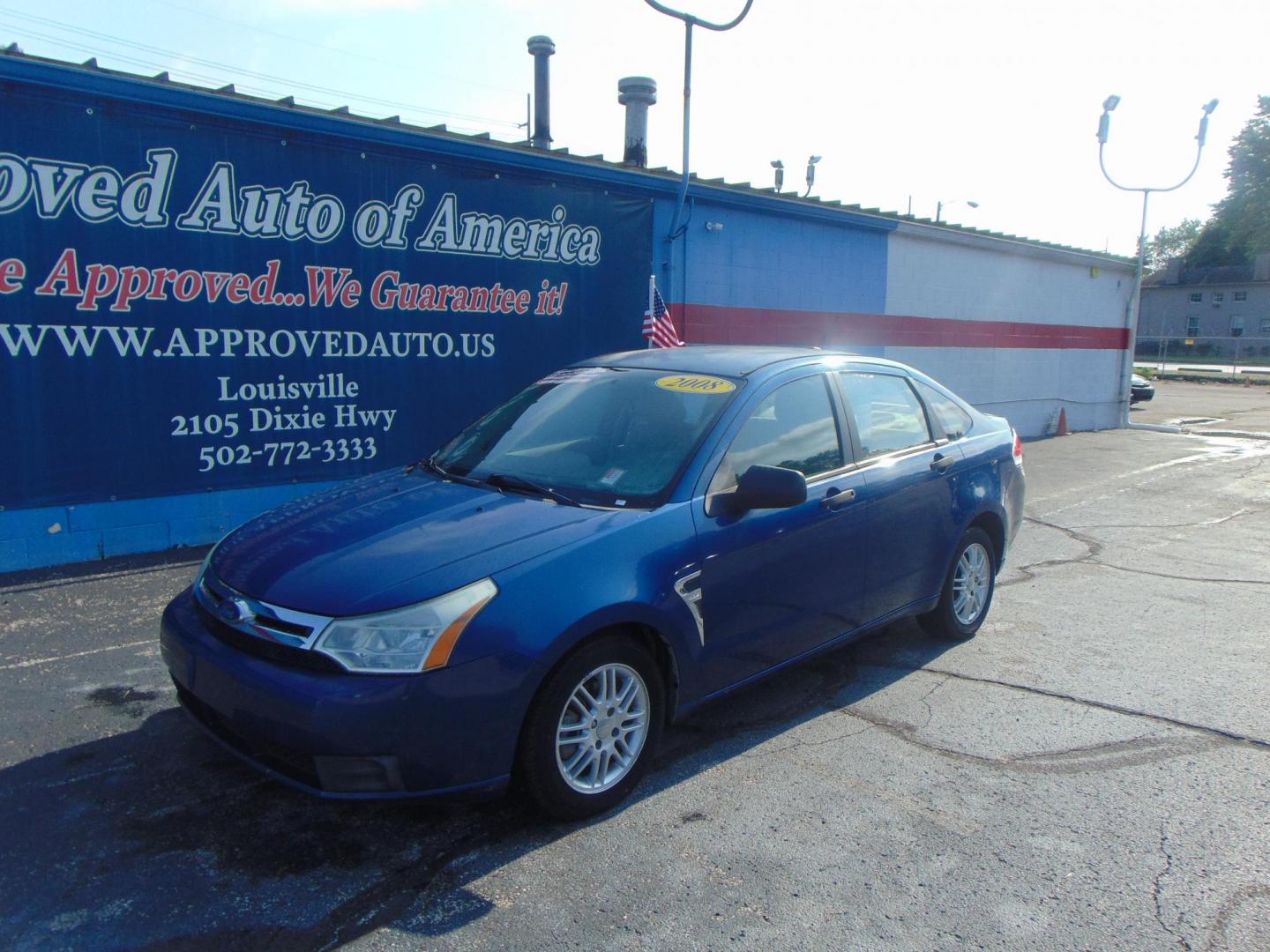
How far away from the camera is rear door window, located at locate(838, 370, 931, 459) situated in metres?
4.59

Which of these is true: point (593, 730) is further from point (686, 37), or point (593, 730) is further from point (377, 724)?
point (686, 37)

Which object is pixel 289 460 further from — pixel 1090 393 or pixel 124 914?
pixel 1090 393

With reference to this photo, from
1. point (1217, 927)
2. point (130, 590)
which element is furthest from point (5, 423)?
point (1217, 927)

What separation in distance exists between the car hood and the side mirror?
1.49 ft

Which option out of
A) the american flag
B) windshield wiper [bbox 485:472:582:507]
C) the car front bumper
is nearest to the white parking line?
the car front bumper

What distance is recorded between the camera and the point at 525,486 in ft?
12.5

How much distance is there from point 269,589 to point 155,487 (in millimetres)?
4578

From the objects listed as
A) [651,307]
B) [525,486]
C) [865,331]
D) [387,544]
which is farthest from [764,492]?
[865,331]

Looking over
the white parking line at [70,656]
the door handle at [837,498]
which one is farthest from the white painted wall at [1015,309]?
the white parking line at [70,656]

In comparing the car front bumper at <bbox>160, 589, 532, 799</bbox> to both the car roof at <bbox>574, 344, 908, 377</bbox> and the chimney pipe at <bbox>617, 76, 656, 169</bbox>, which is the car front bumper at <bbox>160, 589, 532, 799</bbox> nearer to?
the car roof at <bbox>574, 344, 908, 377</bbox>

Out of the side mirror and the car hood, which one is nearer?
the car hood

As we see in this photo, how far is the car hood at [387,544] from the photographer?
303 cm

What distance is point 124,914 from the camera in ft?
9.04

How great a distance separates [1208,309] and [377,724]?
256 ft
